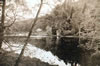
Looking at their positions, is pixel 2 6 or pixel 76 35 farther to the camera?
pixel 76 35

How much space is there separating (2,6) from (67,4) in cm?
1924

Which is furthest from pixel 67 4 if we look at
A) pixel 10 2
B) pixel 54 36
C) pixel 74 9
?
pixel 10 2

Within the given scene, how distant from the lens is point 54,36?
31641mm

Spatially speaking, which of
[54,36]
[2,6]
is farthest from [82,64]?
[54,36]

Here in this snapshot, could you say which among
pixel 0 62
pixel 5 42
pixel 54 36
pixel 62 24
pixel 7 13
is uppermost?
pixel 7 13

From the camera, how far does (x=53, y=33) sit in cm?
3269

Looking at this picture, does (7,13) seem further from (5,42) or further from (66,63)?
(66,63)

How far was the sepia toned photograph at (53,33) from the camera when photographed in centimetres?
872

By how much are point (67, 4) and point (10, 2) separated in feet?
61.9

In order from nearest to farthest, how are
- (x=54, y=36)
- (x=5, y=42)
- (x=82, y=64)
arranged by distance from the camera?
(x=5, y=42), (x=82, y=64), (x=54, y=36)

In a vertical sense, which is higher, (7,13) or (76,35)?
(7,13)

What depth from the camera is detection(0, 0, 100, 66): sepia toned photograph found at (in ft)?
28.6

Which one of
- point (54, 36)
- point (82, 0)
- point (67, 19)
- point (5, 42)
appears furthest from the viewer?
point (54, 36)

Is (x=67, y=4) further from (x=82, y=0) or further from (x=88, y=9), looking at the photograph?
(x=88, y=9)
